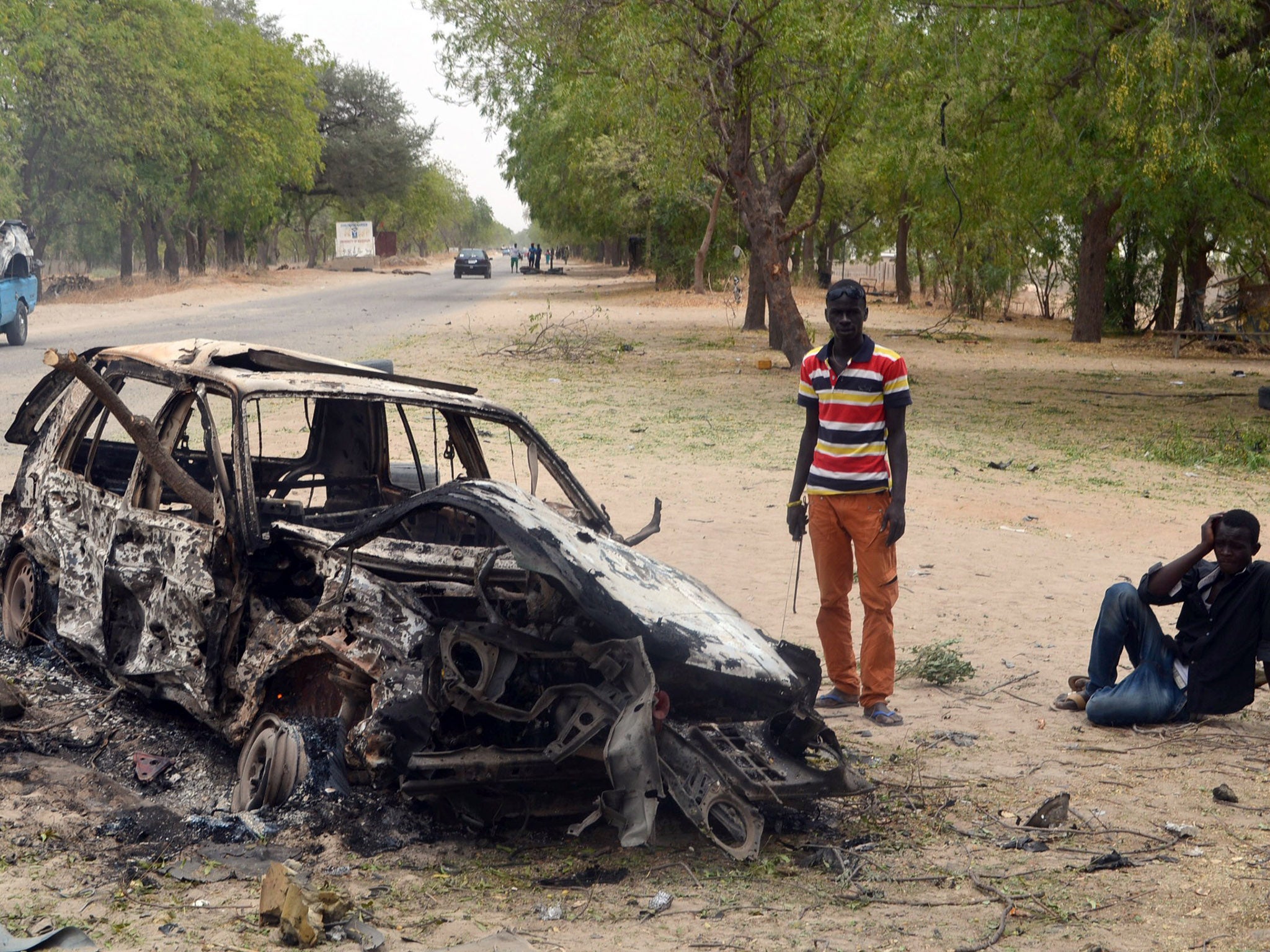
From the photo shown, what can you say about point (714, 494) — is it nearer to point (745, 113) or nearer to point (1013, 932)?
point (1013, 932)

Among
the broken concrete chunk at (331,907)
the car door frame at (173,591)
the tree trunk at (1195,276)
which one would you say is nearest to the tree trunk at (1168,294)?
the tree trunk at (1195,276)

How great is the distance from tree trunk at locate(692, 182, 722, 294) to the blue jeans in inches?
1038

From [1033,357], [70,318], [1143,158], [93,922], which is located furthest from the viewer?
[70,318]

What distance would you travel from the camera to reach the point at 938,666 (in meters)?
6.41

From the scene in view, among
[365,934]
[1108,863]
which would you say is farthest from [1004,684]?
[365,934]

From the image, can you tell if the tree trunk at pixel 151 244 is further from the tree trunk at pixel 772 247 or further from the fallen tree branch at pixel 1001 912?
the fallen tree branch at pixel 1001 912

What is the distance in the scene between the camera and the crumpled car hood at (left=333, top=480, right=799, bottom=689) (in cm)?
395

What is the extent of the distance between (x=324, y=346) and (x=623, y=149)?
19973 mm

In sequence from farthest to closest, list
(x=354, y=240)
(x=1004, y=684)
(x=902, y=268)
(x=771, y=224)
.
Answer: (x=354, y=240) < (x=902, y=268) < (x=771, y=224) < (x=1004, y=684)

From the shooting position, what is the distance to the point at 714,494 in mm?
11031

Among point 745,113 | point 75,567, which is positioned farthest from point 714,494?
point 745,113

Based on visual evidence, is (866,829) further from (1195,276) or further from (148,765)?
(1195,276)

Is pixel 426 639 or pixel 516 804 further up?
pixel 426 639

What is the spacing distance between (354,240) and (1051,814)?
71.0m
